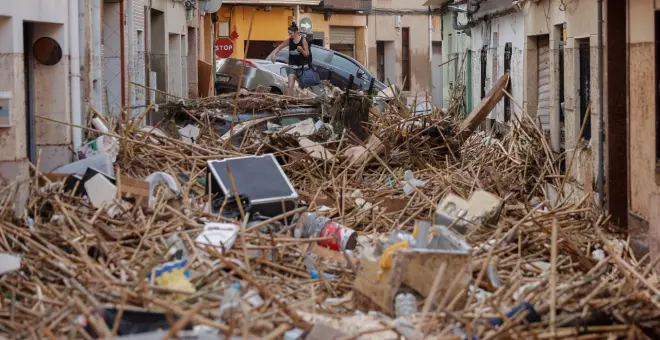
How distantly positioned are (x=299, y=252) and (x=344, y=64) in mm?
22344

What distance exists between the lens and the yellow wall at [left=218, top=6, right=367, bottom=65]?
1527 inches

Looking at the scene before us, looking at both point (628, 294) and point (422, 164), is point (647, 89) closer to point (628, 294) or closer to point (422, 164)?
point (628, 294)

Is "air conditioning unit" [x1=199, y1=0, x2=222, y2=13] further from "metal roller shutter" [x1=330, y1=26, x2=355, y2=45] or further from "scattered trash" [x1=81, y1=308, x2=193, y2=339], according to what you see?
"scattered trash" [x1=81, y1=308, x2=193, y2=339]

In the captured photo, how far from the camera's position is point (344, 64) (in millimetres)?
31156

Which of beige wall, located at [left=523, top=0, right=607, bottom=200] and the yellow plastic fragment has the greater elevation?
beige wall, located at [left=523, top=0, right=607, bottom=200]

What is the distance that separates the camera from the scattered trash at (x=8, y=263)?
8023 mm

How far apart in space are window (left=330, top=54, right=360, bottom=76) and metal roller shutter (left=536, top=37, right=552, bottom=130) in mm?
13034

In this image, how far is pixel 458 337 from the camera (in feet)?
22.5

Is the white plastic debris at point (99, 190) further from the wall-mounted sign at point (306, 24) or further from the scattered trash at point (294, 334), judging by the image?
the wall-mounted sign at point (306, 24)

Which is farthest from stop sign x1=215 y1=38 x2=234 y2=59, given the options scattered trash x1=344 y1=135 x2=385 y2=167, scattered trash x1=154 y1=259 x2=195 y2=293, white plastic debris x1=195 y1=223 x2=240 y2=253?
scattered trash x1=154 y1=259 x2=195 y2=293

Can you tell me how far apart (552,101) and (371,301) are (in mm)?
8842

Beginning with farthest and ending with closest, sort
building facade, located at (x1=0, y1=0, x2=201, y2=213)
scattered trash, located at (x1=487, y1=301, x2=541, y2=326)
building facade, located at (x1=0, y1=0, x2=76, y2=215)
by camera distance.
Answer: building facade, located at (x1=0, y1=0, x2=76, y2=215)
building facade, located at (x1=0, y1=0, x2=201, y2=213)
scattered trash, located at (x1=487, y1=301, x2=541, y2=326)

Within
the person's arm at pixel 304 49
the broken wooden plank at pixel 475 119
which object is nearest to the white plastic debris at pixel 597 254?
the broken wooden plank at pixel 475 119

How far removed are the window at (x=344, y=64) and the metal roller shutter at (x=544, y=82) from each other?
1303 cm
